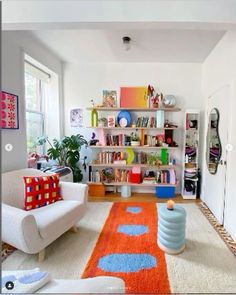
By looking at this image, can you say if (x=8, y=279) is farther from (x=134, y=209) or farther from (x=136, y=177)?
(x=136, y=177)

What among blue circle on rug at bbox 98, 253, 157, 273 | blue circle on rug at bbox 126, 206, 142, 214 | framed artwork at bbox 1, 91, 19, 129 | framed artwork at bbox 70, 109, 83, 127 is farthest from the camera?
framed artwork at bbox 70, 109, 83, 127

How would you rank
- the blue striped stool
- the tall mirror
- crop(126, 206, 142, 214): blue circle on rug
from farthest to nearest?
crop(126, 206, 142, 214): blue circle on rug, the tall mirror, the blue striped stool

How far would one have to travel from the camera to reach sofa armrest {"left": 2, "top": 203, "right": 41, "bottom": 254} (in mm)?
1481

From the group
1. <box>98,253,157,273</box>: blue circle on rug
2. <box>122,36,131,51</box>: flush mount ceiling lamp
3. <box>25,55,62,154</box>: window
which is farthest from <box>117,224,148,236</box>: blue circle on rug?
<box>122,36,131,51</box>: flush mount ceiling lamp

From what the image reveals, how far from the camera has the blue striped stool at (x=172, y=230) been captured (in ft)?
5.64

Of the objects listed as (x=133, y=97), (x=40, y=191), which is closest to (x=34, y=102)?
(x=133, y=97)

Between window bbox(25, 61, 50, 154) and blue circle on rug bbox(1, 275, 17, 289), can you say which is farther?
window bbox(25, 61, 50, 154)

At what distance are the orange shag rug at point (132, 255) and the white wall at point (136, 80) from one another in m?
1.77

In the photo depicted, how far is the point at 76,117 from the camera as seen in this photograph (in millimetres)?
3707

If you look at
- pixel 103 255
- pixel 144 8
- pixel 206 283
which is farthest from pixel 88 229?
pixel 144 8

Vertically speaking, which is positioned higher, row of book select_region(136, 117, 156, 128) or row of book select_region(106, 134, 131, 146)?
row of book select_region(136, 117, 156, 128)

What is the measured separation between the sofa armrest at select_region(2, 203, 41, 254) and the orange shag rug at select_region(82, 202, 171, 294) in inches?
19.6

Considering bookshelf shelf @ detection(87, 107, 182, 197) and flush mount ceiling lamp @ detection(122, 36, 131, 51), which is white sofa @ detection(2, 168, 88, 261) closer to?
bookshelf shelf @ detection(87, 107, 182, 197)

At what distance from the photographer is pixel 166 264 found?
1.62 m
